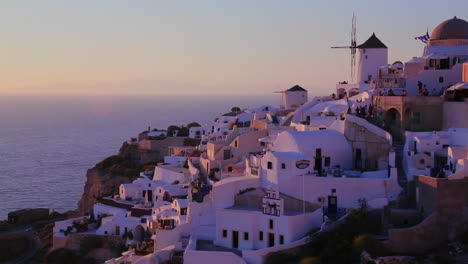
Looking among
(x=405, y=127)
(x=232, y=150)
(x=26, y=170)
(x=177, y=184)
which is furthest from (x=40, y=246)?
(x=26, y=170)

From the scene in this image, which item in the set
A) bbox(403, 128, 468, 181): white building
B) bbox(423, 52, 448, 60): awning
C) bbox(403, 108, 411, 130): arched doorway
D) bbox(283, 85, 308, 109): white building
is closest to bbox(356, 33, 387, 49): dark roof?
bbox(283, 85, 308, 109): white building

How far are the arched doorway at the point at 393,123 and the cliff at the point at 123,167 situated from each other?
19268mm

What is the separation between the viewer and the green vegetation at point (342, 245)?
2423 cm

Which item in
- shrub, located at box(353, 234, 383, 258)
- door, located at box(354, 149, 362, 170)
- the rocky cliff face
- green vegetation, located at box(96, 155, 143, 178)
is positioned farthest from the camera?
green vegetation, located at box(96, 155, 143, 178)

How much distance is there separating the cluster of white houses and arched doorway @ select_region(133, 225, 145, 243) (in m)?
0.18

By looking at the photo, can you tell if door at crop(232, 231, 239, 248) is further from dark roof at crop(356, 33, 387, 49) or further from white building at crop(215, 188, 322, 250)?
dark roof at crop(356, 33, 387, 49)

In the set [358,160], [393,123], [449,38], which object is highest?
[449,38]

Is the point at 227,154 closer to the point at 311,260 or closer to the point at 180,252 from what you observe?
the point at 180,252

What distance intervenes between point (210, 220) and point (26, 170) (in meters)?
48.9

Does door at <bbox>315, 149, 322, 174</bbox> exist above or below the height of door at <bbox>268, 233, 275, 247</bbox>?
above

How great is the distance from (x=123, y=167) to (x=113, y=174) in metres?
1.19

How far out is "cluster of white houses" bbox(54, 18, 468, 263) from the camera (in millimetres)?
27031

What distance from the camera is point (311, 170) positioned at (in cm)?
2875

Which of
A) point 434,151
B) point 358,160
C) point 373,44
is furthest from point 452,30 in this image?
point 434,151
